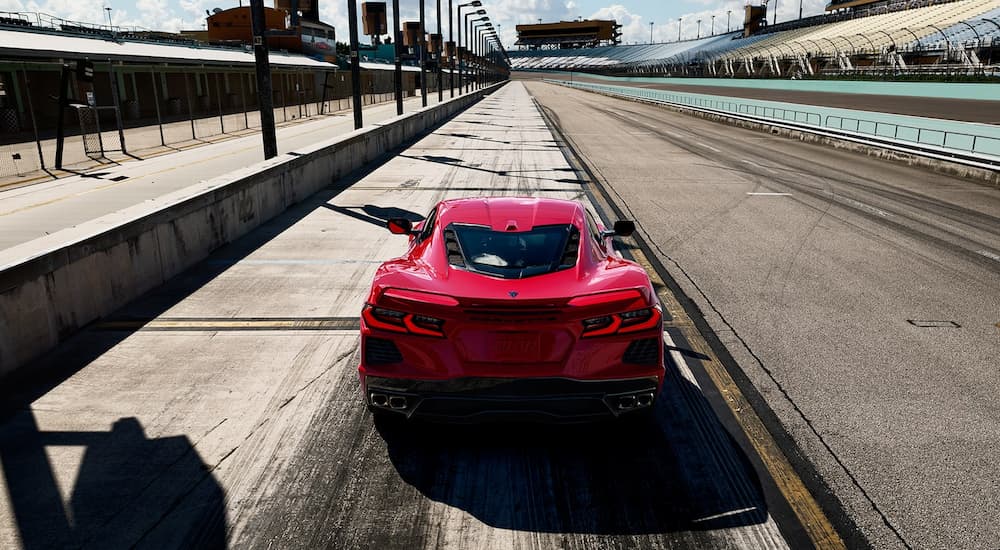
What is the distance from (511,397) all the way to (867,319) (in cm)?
494

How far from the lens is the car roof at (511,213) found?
17.6 ft

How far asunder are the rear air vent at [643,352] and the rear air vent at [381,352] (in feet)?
Result: 4.50

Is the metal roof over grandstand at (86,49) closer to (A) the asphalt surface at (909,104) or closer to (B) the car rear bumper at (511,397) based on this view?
(B) the car rear bumper at (511,397)

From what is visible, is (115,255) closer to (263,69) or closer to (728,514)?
(728,514)

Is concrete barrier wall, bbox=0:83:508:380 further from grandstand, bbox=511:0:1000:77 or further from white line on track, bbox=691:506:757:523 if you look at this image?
grandstand, bbox=511:0:1000:77

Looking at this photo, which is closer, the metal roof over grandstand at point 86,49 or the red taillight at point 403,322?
the red taillight at point 403,322

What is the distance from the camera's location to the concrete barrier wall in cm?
611

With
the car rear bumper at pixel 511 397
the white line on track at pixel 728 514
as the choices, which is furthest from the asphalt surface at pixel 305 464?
the car rear bumper at pixel 511 397

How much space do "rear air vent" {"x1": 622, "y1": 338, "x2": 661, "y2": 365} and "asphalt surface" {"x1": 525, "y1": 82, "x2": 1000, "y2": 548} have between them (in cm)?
126

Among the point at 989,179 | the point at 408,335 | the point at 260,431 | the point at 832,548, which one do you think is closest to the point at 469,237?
the point at 408,335

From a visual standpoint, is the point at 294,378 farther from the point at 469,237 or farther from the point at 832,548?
the point at 832,548

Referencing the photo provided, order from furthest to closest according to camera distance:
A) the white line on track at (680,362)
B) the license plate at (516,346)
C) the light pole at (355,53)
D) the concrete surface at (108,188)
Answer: the light pole at (355,53) < the concrete surface at (108,188) < the white line on track at (680,362) < the license plate at (516,346)

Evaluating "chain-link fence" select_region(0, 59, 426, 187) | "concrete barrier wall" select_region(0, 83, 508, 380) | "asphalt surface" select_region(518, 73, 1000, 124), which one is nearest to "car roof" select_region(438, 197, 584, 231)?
"concrete barrier wall" select_region(0, 83, 508, 380)

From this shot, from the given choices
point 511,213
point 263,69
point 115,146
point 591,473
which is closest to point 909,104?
point 263,69
